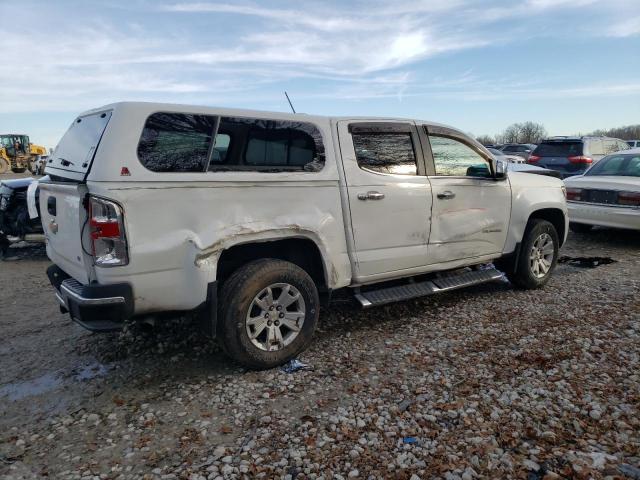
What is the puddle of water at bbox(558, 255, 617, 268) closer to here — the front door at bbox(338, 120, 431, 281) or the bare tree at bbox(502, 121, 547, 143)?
the front door at bbox(338, 120, 431, 281)

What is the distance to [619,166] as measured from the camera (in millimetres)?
8414

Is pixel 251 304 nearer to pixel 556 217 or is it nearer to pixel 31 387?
pixel 31 387

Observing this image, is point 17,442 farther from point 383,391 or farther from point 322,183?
point 322,183

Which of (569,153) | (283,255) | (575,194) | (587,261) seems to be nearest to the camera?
(283,255)

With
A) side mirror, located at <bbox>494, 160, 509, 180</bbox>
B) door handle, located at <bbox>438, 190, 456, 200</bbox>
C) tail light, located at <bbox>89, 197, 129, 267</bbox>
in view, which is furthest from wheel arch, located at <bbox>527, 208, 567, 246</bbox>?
tail light, located at <bbox>89, 197, 129, 267</bbox>

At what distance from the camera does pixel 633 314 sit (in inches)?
185

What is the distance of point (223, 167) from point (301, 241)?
90 cm

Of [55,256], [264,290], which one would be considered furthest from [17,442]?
[264,290]

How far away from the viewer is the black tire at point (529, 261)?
18.0 ft

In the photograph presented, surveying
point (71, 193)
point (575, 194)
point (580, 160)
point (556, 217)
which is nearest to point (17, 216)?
point (71, 193)

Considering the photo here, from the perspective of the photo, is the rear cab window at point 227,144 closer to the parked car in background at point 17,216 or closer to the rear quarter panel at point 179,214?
the rear quarter panel at point 179,214

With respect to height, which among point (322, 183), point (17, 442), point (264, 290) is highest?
point (322, 183)

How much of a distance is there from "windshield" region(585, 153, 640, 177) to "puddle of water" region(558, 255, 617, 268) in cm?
202

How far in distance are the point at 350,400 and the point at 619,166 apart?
7.67 meters
